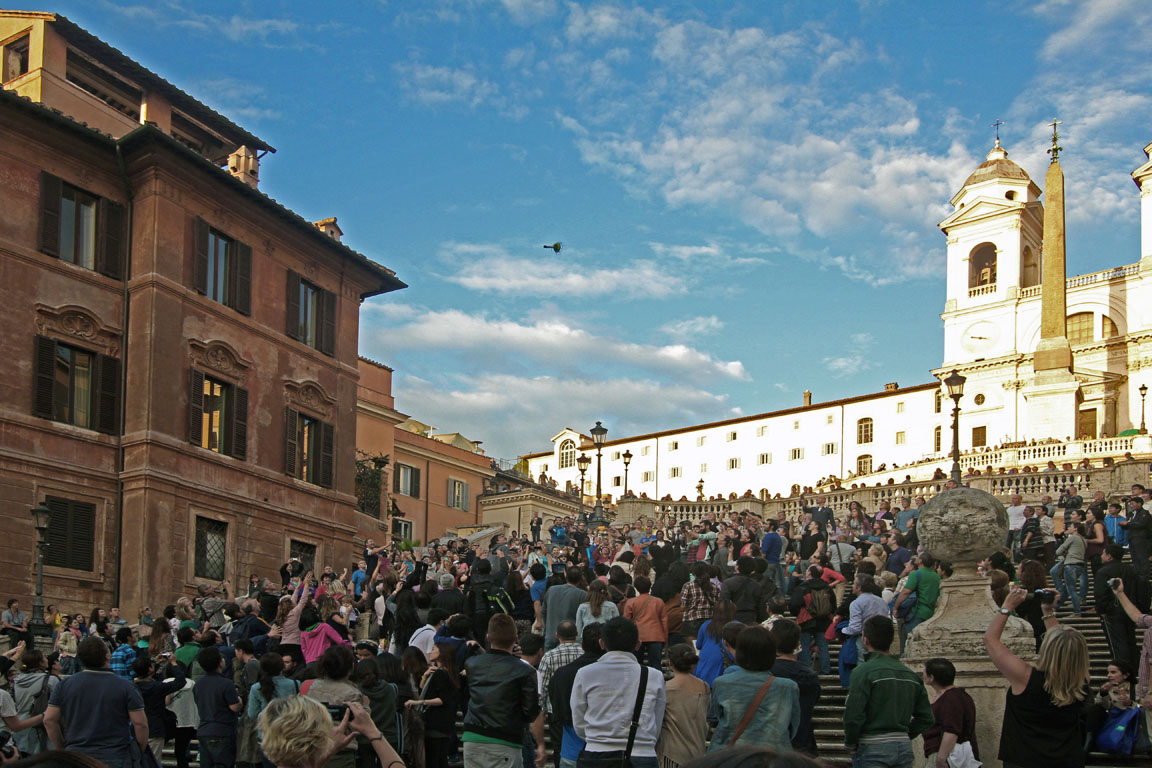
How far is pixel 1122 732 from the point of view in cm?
1294

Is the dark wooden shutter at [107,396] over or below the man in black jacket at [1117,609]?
over

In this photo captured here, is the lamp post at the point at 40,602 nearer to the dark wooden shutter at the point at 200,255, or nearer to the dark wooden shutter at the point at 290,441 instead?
the dark wooden shutter at the point at 200,255

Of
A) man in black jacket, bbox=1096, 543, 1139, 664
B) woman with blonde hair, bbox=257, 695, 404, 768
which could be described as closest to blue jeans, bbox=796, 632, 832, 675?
man in black jacket, bbox=1096, 543, 1139, 664

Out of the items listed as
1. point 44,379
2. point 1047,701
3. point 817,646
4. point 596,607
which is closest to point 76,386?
point 44,379

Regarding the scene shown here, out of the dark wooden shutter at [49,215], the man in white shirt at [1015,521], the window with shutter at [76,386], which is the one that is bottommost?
the man in white shirt at [1015,521]

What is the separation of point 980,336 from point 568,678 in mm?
75711

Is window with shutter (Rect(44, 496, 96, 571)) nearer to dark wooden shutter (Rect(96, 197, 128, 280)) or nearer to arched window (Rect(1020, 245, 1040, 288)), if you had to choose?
dark wooden shutter (Rect(96, 197, 128, 280))

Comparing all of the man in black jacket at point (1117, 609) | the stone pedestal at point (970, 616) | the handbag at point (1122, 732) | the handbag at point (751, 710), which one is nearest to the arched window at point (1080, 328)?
the man in black jacket at point (1117, 609)

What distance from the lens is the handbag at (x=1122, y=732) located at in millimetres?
12938

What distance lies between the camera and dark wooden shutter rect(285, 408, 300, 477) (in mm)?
35625

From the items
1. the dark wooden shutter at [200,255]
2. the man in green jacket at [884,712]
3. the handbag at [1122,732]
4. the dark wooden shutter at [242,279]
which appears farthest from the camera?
the dark wooden shutter at [242,279]

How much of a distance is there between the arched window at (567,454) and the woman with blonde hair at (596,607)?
9057cm

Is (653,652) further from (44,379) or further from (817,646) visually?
(44,379)

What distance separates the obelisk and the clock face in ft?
11.6
